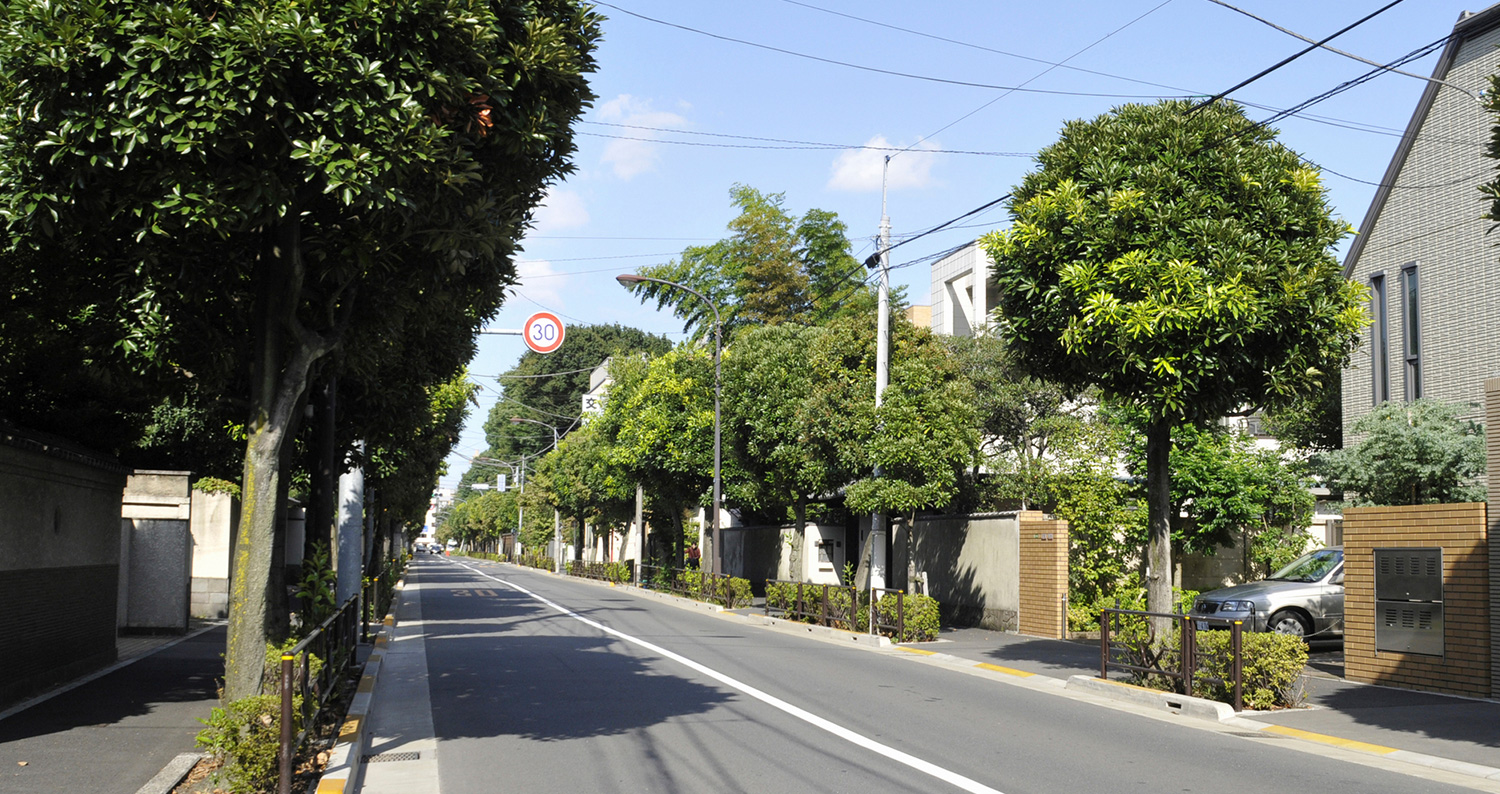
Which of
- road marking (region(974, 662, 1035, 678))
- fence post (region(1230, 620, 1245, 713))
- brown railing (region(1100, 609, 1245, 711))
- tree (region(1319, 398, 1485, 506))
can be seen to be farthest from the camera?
tree (region(1319, 398, 1485, 506))

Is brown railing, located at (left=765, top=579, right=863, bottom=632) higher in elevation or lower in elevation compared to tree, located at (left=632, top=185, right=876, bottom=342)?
lower

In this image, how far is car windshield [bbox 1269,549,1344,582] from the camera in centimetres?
1817

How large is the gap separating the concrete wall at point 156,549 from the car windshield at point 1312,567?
1895cm

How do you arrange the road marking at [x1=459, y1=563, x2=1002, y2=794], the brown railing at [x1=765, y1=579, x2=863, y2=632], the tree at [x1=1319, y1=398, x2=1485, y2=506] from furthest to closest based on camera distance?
the brown railing at [x1=765, y1=579, x2=863, y2=632]
the tree at [x1=1319, y1=398, x2=1485, y2=506]
the road marking at [x1=459, y1=563, x2=1002, y2=794]

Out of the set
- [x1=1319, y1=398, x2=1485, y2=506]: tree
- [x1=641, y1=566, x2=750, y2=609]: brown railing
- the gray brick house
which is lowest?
[x1=641, y1=566, x2=750, y2=609]: brown railing

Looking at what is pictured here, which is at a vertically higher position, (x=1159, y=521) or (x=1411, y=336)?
(x=1411, y=336)

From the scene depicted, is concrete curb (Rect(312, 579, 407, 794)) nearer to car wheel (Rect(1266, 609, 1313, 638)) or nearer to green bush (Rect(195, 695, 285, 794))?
green bush (Rect(195, 695, 285, 794))

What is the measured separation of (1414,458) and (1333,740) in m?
11.5

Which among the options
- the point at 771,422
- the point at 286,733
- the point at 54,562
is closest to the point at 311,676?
the point at 286,733

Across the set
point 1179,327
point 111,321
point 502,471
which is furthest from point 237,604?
point 502,471

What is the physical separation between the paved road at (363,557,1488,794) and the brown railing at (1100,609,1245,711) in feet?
3.07

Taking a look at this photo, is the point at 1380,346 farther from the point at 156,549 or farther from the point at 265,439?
the point at 156,549

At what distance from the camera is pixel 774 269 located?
157ft

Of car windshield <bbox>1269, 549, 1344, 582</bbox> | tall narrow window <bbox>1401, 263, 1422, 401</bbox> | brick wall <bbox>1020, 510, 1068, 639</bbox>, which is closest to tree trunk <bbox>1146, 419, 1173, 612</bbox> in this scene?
car windshield <bbox>1269, 549, 1344, 582</bbox>
